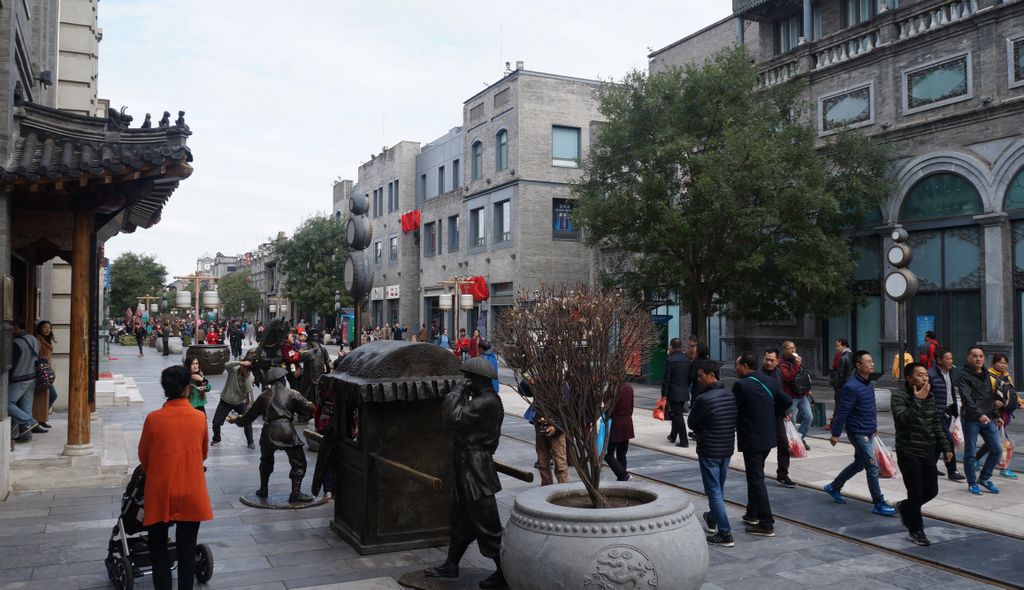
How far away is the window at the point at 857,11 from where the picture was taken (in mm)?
22219

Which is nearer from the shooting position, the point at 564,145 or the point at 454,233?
the point at 564,145

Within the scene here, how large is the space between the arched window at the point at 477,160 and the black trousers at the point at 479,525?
112 feet

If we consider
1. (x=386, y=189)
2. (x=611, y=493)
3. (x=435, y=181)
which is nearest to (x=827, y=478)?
(x=611, y=493)

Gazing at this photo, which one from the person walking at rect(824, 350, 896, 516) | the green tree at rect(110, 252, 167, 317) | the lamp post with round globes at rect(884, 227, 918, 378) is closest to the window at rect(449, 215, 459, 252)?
the lamp post with round globes at rect(884, 227, 918, 378)

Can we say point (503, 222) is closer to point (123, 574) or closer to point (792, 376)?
point (792, 376)

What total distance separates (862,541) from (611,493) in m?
3.17

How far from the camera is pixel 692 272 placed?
808 inches

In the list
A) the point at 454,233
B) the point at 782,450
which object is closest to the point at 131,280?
the point at 454,233

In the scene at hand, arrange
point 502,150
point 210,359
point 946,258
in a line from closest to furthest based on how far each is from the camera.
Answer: point 946,258 → point 210,359 → point 502,150

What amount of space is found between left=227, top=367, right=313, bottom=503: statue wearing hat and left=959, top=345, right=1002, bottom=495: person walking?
775 centimetres

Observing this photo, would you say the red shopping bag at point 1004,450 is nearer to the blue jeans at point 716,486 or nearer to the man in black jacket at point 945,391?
the man in black jacket at point 945,391

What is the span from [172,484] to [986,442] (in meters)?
9.07

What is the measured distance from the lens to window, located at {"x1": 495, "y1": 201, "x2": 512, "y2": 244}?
36.5 m

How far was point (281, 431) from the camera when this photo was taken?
28.0ft
